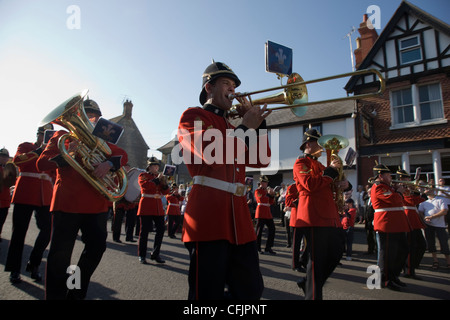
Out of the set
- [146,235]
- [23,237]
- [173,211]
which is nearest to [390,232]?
[146,235]

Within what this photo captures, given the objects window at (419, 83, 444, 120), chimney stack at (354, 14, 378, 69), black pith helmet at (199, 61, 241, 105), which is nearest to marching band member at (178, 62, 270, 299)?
black pith helmet at (199, 61, 241, 105)

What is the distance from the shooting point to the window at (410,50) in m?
15.5

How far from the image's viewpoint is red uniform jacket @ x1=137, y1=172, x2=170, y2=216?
666cm

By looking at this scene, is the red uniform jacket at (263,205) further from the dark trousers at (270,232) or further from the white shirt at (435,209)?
the white shirt at (435,209)

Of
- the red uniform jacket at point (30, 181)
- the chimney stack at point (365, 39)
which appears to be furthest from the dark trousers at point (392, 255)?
the chimney stack at point (365, 39)

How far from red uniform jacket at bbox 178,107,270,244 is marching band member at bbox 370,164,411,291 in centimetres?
383

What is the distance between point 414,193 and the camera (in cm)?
705

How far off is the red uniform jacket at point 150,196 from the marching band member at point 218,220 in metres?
4.61

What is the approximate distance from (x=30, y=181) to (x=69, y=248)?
2148 mm

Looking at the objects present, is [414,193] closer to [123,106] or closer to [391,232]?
[391,232]
